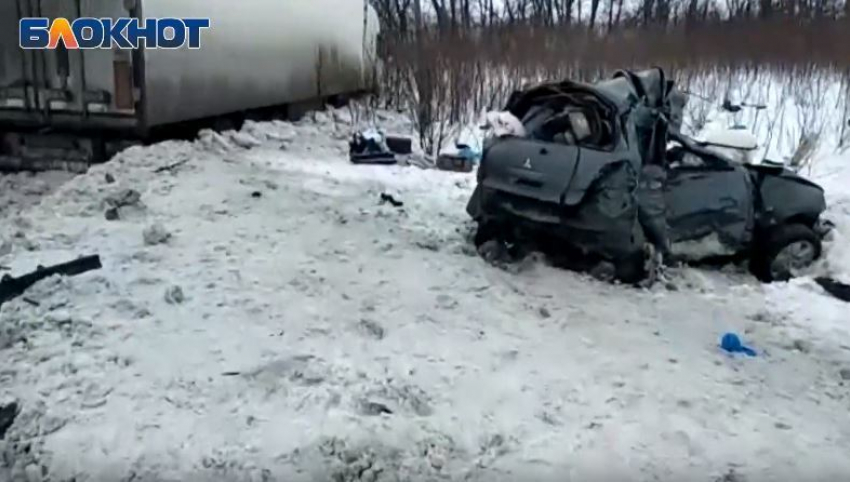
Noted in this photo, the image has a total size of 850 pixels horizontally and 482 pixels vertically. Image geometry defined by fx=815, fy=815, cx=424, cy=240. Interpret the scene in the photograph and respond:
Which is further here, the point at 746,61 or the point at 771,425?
the point at 746,61

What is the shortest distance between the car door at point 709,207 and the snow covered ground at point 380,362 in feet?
1.17

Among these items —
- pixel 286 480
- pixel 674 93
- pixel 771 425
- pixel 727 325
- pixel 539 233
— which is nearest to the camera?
pixel 286 480

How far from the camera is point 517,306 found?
5402 mm

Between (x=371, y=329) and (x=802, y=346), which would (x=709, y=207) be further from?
(x=371, y=329)

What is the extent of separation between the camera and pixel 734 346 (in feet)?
16.0

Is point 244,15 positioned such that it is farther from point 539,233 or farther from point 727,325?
point 727,325

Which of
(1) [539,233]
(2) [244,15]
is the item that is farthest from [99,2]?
(1) [539,233]

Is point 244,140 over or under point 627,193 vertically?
under

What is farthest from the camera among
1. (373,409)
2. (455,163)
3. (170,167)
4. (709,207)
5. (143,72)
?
(455,163)

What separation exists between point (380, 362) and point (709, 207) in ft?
10.9

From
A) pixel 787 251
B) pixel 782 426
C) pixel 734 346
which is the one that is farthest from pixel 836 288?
pixel 782 426

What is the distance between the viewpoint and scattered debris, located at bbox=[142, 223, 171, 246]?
6.21m

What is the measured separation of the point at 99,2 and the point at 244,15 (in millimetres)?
2590

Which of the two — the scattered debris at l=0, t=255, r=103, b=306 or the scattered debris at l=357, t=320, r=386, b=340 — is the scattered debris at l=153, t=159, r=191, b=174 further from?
the scattered debris at l=357, t=320, r=386, b=340
